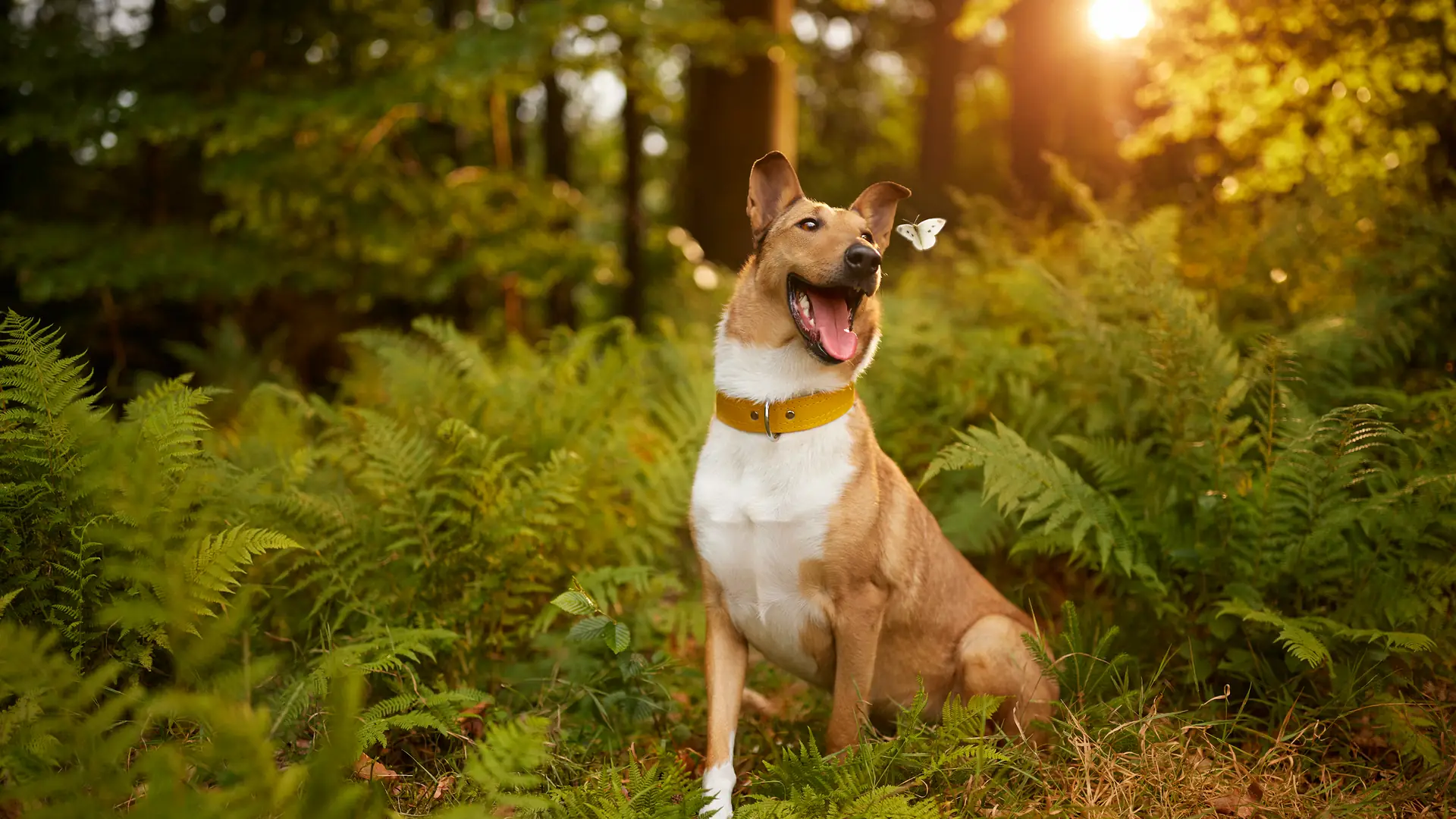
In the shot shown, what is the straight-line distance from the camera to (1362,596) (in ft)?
12.2

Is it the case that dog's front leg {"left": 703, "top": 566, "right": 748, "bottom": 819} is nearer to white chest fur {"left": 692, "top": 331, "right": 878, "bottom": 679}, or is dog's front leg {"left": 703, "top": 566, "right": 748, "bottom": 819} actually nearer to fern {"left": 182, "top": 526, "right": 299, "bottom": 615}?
white chest fur {"left": 692, "top": 331, "right": 878, "bottom": 679}

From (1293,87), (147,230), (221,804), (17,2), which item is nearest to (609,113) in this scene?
(17,2)

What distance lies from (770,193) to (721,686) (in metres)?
A: 2.07

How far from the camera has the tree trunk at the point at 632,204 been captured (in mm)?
11062

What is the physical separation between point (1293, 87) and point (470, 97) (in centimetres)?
685

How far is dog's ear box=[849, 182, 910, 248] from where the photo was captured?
3.87 m

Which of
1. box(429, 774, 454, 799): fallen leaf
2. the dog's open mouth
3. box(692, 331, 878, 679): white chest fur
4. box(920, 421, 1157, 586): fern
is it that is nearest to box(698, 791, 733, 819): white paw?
box(692, 331, 878, 679): white chest fur

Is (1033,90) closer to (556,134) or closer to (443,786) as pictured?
(556,134)

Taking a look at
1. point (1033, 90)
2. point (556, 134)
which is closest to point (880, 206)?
point (1033, 90)

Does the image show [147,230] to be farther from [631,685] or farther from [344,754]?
[344,754]

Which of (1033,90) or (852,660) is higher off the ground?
(1033,90)

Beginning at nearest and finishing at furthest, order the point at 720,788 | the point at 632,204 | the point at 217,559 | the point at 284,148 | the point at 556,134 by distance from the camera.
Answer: the point at 217,559
the point at 720,788
the point at 284,148
the point at 632,204
the point at 556,134

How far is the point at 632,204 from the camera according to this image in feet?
47.9

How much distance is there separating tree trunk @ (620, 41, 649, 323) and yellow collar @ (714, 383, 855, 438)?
604cm
